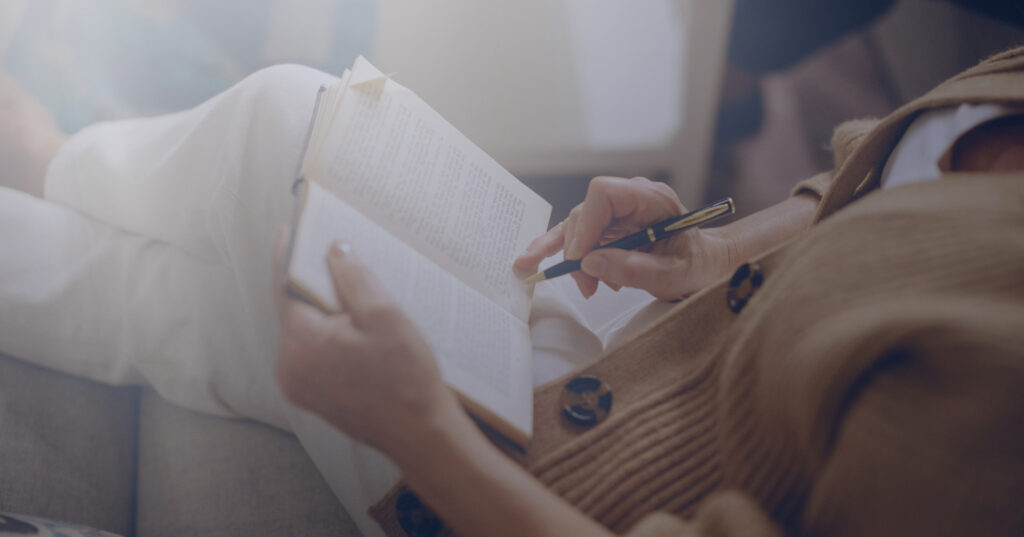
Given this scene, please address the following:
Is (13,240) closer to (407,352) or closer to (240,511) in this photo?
(240,511)

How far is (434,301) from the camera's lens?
48 centimetres

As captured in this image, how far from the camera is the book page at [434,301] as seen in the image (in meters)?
0.41

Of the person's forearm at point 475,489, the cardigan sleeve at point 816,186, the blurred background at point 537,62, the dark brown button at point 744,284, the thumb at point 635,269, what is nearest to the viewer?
the person's forearm at point 475,489

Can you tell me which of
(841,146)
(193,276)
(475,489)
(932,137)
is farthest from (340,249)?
(841,146)

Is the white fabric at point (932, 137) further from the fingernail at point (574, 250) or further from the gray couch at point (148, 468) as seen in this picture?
the gray couch at point (148, 468)

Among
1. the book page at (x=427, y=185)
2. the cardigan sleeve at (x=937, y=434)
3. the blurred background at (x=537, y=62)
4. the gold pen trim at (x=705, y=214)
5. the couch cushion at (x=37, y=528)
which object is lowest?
the cardigan sleeve at (x=937, y=434)

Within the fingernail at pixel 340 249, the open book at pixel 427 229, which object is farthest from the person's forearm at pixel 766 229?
the fingernail at pixel 340 249

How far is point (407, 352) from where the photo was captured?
1.31 feet

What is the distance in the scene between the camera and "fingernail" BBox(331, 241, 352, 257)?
1.36ft

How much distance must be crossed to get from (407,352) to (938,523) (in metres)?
0.31

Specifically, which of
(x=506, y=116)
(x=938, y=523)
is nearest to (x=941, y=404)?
(x=938, y=523)

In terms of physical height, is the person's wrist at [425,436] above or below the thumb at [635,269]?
below

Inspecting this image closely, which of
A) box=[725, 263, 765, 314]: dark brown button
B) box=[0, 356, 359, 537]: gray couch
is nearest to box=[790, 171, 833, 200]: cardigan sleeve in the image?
box=[725, 263, 765, 314]: dark brown button

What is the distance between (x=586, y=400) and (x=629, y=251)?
18cm
